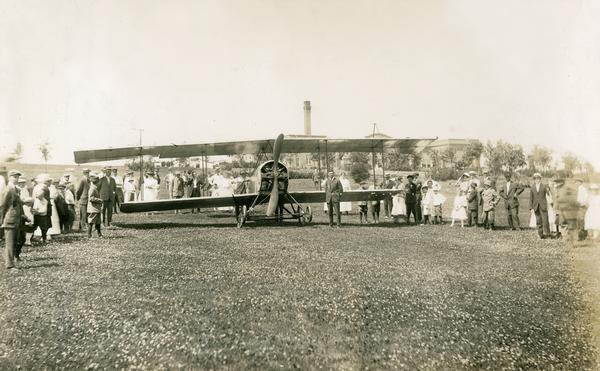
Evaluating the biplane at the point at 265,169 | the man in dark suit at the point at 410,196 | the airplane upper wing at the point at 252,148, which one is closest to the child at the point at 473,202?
the man in dark suit at the point at 410,196

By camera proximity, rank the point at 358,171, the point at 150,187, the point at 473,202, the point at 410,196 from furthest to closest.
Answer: the point at 358,171
the point at 150,187
the point at 410,196
the point at 473,202

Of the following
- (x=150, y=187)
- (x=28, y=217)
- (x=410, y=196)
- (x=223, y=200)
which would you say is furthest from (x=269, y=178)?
(x=28, y=217)

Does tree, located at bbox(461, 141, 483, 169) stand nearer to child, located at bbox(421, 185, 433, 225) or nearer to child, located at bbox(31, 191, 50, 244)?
child, located at bbox(421, 185, 433, 225)

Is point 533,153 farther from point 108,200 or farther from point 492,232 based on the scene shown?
point 108,200

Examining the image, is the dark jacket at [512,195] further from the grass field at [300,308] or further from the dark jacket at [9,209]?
the dark jacket at [9,209]

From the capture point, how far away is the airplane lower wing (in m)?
16.5

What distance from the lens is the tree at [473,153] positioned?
73.9 meters

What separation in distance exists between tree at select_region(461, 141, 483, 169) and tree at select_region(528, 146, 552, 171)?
11.5m

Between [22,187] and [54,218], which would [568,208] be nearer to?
[22,187]

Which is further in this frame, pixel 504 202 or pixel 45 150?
pixel 45 150

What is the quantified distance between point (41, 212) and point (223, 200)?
23.0ft

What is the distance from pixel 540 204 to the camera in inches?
554

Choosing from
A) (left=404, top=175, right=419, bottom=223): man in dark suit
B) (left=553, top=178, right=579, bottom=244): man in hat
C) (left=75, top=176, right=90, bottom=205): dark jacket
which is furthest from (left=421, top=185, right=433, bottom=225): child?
(left=75, top=176, right=90, bottom=205): dark jacket

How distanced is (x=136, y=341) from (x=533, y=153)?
67.4m
